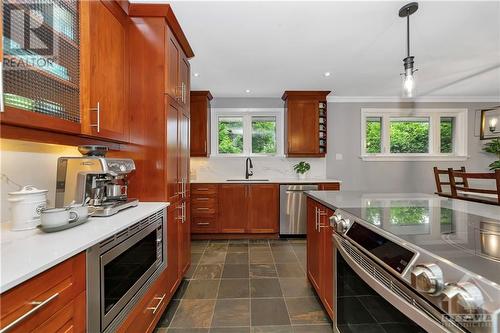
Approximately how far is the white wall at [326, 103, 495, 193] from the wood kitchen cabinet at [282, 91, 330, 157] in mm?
476

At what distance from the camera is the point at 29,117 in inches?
40.8

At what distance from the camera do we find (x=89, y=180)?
136 centimetres

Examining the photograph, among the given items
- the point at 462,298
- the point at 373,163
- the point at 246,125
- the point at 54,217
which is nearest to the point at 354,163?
the point at 373,163

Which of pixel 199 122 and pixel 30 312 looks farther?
pixel 199 122

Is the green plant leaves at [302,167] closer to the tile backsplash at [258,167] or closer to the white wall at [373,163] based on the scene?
the tile backsplash at [258,167]

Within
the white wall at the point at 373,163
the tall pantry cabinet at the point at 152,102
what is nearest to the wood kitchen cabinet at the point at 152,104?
the tall pantry cabinet at the point at 152,102

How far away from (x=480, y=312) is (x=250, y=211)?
3.20 m

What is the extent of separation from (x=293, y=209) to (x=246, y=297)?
69.0 inches

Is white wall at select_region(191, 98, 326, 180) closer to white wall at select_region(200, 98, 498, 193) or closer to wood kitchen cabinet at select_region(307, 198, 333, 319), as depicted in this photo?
white wall at select_region(200, 98, 498, 193)

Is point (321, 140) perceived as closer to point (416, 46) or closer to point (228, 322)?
point (416, 46)

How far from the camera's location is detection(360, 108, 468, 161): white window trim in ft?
14.0

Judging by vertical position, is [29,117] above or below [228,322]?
above

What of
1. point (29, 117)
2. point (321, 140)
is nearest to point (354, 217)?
point (29, 117)

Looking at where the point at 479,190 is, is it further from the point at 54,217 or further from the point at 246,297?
the point at 54,217
